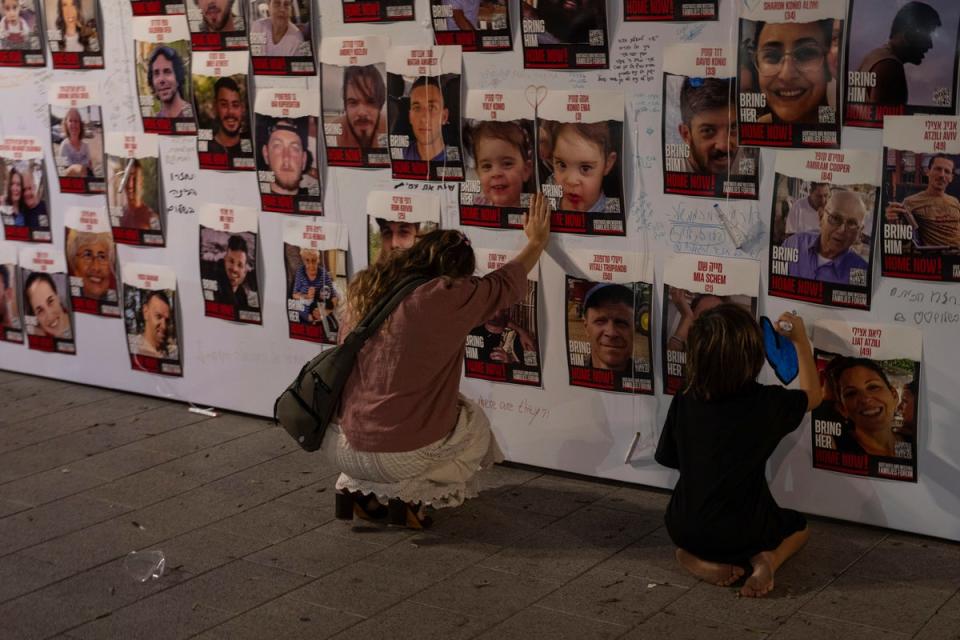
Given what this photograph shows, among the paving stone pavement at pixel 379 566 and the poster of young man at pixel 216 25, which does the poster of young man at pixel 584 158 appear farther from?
the poster of young man at pixel 216 25

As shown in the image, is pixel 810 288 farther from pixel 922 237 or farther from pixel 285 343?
pixel 285 343

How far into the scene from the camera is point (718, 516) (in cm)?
423

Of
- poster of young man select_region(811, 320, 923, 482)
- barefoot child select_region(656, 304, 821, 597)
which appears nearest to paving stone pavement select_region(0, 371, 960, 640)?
barefoot child select_region(656, 304, 821, 597)

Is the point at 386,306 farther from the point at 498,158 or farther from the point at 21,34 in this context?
the point at 21,34

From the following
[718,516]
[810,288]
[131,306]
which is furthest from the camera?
[131,306]

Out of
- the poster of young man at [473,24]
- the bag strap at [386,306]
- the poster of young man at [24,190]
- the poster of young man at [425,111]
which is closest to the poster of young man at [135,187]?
the poster of young man at [24,190]

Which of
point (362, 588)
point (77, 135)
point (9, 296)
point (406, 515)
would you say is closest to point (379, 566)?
point (362, 588)

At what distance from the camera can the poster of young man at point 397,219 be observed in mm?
5387

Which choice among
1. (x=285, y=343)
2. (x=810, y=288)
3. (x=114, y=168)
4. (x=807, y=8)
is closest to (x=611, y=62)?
(x=807, y=8)

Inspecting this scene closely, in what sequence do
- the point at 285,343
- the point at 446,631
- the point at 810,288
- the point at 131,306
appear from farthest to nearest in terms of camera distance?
the point at 131,306 → the point at 285,343 → the point at 810,288 → the point at 446,631

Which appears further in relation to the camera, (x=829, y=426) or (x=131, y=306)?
(x=131, y=306)

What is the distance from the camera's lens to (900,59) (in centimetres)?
422

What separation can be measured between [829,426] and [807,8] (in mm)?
1492

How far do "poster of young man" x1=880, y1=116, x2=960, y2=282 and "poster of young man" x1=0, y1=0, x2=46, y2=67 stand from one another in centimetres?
431
